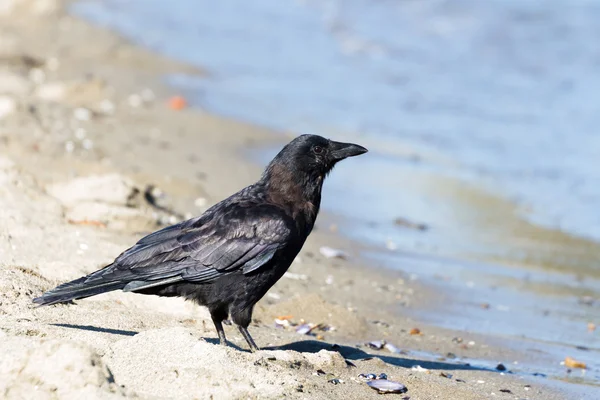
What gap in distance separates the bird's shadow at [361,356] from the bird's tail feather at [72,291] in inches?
46.2

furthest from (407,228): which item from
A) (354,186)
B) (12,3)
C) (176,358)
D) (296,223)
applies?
(12,3)

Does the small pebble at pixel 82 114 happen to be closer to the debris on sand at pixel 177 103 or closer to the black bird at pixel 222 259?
the debris on sand at pixel 177 103

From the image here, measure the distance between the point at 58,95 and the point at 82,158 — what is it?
3931mm

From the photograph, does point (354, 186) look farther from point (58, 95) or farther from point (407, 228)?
point (58, 95)

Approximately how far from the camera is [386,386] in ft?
16.9

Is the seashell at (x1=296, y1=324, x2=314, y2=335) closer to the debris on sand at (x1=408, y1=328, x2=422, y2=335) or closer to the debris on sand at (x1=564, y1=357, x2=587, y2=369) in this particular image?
the debris on sand at (x1=408, y1=328, x2=422, y2=335)

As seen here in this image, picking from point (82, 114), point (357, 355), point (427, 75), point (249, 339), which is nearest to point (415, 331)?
point (357, 355)

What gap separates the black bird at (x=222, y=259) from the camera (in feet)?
18.1

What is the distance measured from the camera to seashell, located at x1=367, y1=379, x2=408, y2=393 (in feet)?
16.8

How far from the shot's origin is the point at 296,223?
18.8 feet

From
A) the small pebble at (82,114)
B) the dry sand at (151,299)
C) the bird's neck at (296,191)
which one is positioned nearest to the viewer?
the dry sand at (151,299)

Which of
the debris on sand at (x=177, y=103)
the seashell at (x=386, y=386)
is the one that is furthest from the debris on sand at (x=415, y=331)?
the debris on sand at (x=177, y=103)

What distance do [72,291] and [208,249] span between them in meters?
0.84

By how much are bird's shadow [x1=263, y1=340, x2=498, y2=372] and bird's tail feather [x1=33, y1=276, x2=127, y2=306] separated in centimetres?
117
